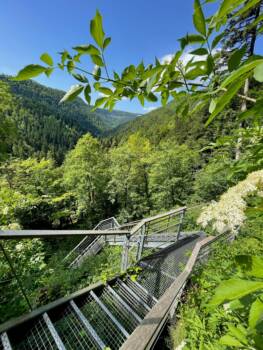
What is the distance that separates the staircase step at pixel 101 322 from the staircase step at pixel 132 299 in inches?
17.0

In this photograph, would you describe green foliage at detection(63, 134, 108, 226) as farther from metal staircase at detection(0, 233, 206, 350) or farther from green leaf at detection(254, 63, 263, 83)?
green leaf at detection(254, 63, 263, 83)

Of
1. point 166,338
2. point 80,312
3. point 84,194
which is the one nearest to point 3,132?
point 80,312

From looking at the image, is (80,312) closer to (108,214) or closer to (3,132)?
(3,132)

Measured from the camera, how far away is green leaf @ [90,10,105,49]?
49 centimetres

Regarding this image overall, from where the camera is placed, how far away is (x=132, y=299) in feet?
8.50

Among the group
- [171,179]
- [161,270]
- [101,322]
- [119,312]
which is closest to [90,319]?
[101,322]

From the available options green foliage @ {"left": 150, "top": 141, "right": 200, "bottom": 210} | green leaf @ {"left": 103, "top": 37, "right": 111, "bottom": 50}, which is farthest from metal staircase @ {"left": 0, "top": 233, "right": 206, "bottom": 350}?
green foliage @ {"left": 150, "top": 141, "right": 200, "bottom": 210}

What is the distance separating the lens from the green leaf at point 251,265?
0.37m

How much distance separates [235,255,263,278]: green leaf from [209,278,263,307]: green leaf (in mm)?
19

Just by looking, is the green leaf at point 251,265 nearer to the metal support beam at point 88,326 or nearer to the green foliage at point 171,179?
the metal support beam at point 88,326

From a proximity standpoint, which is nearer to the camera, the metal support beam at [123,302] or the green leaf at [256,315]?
the green leaf at [256,315]

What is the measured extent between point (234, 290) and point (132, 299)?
270cm

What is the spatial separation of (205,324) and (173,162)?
14961mm

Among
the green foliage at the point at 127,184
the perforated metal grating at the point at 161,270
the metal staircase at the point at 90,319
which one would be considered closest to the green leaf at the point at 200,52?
the metal staircase at the point at 90,319
